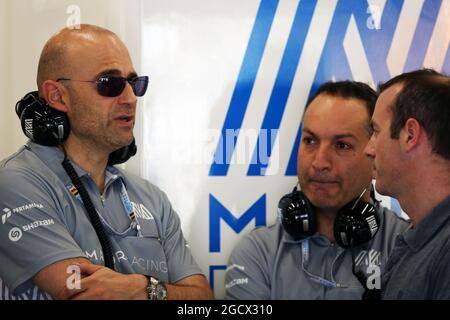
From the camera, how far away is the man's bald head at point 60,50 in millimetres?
1645

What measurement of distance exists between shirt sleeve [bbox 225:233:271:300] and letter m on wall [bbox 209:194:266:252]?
49mm

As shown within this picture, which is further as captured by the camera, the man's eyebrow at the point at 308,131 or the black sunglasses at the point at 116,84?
the man's eyebrow at the point at 308,131

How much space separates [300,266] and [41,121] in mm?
845

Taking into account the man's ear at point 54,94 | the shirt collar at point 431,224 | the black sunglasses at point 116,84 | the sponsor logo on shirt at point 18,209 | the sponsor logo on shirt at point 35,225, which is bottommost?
the sponsor logo on shirt at point 35,225

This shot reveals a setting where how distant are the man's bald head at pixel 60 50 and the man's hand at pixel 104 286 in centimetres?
54

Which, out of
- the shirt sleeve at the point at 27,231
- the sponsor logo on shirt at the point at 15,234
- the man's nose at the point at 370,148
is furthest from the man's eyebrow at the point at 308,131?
the sponsor logo on shirt at the point at 15,234

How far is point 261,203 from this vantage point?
180cm

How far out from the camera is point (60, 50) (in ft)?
5.43

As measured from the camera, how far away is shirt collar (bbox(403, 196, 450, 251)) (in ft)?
4.53

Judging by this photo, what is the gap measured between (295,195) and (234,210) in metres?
0.20

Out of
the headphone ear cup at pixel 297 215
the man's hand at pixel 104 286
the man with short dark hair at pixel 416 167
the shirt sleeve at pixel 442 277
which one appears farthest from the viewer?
the headphone ear cup at pixel 297 215

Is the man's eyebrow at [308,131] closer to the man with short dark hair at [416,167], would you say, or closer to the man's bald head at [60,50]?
the man with short dark hair at [416,167]

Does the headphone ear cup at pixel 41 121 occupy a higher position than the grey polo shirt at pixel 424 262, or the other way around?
the headphone ear cup at pixel 41 121

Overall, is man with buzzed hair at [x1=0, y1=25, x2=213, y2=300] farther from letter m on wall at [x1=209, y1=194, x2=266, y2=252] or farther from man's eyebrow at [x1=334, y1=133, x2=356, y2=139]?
man's eyebrow at [x1=334, y1=133, x2=356, y2=139]
